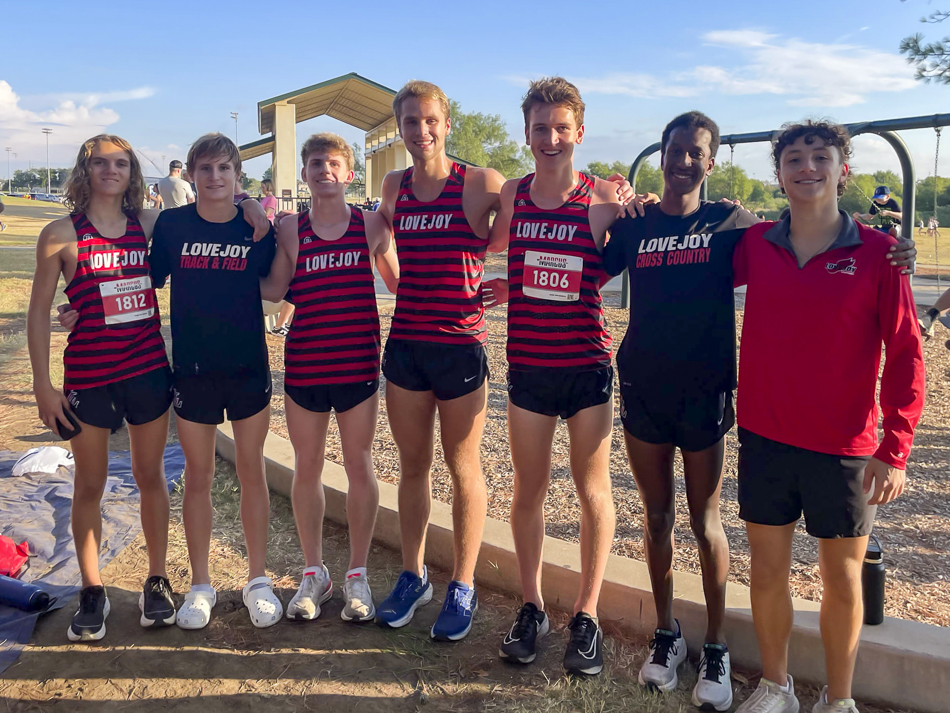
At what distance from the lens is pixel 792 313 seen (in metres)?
2.33

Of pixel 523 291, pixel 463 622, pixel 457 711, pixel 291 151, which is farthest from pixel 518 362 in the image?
pixel 291 151

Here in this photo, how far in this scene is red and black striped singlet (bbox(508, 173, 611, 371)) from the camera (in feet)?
9.18

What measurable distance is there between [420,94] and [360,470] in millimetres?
1635

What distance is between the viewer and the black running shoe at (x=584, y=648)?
9.08ft

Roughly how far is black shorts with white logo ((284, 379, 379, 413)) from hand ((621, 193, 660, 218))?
1323 mm

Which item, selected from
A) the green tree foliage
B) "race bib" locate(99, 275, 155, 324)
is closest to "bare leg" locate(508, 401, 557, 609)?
"race bib" locate(99, 275, 155, 324)

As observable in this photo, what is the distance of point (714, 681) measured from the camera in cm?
261

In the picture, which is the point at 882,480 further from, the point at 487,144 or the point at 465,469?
the point at 487,144

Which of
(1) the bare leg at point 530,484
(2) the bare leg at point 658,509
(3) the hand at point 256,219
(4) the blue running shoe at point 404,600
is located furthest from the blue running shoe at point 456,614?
(3) the hand at point 256,219

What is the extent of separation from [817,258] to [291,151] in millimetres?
23060

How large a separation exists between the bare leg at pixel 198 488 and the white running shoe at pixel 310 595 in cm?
44

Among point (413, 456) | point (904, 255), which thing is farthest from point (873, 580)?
point (413, 456)

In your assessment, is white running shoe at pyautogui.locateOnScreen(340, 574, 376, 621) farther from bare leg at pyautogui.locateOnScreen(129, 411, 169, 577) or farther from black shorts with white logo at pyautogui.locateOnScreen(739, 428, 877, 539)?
black shorts with white logo at pyautogui.locateOnScreen(739, 428, 877, 539)

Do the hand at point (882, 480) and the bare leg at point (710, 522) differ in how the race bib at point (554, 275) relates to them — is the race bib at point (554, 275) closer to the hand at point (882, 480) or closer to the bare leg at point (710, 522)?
the bare leg at point (710, 522)
